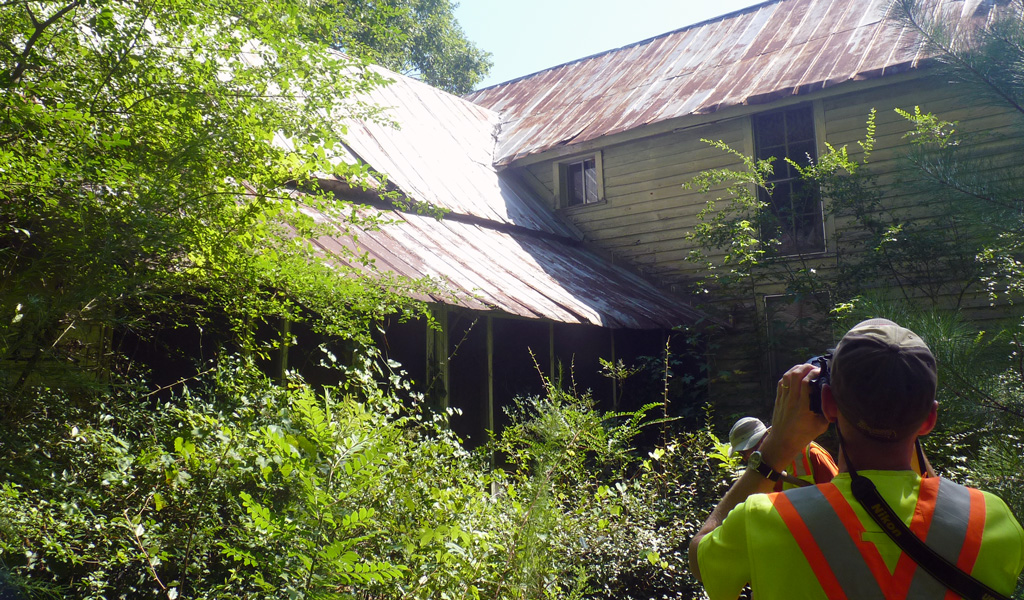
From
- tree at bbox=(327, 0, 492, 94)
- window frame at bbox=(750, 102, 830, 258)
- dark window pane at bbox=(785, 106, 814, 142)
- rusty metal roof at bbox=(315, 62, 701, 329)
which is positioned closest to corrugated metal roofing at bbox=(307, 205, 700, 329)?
rusty metal roof at bbox=(315, 62, 701, 329)

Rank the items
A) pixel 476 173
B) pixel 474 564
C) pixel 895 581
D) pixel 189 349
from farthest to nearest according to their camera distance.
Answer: pixel 476 173
pixel 189 349
pixel 474 564
pixel 895 581

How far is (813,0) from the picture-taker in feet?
39.6

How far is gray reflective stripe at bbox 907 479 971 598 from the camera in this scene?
138 cm

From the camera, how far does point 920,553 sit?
1.39 metres

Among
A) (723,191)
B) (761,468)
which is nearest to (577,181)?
(723,191)

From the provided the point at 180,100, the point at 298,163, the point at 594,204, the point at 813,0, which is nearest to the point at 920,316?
the point at 298,163

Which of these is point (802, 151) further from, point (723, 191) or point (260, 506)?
point (260, 506)

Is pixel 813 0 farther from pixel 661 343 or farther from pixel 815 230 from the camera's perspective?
pixel 661 343

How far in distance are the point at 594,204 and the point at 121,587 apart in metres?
9.80

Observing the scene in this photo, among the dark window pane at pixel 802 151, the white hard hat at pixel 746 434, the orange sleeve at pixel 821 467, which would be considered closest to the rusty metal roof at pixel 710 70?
A: the dark window pane at pixel 802 151

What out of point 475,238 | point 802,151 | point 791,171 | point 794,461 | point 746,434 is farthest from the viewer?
point 791,171

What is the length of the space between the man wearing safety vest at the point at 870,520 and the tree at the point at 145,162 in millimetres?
2802

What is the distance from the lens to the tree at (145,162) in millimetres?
3045

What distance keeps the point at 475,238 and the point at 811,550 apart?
7.86 meters
